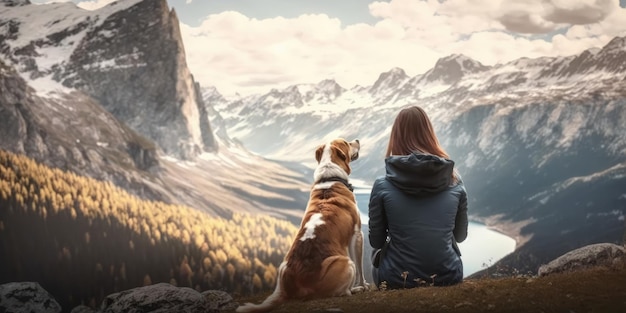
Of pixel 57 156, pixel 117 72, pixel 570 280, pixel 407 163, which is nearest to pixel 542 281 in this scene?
pixel 570 280

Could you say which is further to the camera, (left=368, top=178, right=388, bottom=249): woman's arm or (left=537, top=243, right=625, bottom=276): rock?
(left=537, top=243, right=625, bottom=276): rock

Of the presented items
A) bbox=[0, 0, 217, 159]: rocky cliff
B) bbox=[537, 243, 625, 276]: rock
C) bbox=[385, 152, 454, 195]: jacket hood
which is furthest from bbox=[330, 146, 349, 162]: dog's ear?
bbox=[0, 0, 217, 159]: rocky cliff

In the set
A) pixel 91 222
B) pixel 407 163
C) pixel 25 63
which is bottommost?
pixel 91 222

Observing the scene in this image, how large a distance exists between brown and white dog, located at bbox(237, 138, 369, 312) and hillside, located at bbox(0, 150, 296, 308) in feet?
73.2

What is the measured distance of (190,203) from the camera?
82875 mm

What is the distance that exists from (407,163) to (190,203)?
7927 centimetres

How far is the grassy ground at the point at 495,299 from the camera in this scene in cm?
695

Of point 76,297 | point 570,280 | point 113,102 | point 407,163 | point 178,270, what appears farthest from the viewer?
point 113,102

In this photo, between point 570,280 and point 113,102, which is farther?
point 113,102

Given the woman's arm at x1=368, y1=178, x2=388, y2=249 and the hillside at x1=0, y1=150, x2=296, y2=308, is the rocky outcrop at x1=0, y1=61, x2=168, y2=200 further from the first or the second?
the woman's arm at x1=368, y1=178, x2=388, y2=249

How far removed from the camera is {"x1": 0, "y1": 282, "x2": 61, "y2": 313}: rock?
15.4m

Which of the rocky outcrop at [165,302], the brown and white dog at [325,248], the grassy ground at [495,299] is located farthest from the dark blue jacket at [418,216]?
the rocky outcrop at [165,302]

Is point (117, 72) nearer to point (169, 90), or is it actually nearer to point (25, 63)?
point (169, 90)

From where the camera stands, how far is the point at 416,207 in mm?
7594
